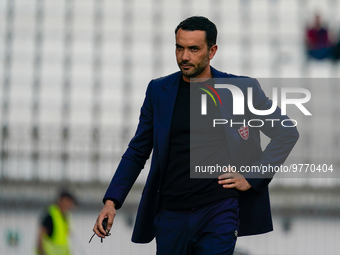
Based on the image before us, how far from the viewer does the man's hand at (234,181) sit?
3.78m

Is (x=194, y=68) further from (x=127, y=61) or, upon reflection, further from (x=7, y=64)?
(x=7, y=64)

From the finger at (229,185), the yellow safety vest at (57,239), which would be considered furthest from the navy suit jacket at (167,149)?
the yellow safety vest at (57,239)

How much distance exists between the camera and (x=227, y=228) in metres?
3.76

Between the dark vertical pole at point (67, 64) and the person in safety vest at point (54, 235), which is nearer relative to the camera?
the person in safety vest at point (54, 235)

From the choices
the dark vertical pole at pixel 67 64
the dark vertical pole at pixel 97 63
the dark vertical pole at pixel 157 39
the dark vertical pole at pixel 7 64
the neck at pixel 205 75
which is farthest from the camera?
the dark vertical pole at pixel 157 39

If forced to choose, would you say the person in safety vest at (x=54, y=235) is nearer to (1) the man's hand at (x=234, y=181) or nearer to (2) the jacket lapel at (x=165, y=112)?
(2) the jacket lapel at (x=165, y=112)

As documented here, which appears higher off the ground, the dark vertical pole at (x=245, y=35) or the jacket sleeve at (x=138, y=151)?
the dark vertical pole at (x=245, y=35)

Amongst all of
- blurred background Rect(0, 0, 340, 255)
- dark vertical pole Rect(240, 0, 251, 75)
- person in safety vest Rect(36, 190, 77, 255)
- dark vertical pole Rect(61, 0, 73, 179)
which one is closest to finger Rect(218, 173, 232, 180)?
person in safety vest Rect(36, 190, 77, 255)

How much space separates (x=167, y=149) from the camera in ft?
12.6

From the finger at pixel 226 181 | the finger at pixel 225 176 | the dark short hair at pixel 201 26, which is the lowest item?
the finger at pixel 226 181

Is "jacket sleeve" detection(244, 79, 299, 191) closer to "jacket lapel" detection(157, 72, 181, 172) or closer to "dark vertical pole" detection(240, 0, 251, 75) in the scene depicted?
"jacket lapel" detection(157, 72, 181, 172)

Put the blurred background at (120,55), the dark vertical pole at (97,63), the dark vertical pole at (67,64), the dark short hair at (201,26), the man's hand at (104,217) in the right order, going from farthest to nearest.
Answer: the dark vertical pole at (97,63) < the dark vertical pole at (67,64) < the blurred background at (120,55) < the dark short hair at (201,26) < the man's hand at (104,217)

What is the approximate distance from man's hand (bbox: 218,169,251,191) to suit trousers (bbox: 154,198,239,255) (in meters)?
0.08

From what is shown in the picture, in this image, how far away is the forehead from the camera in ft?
12.5
